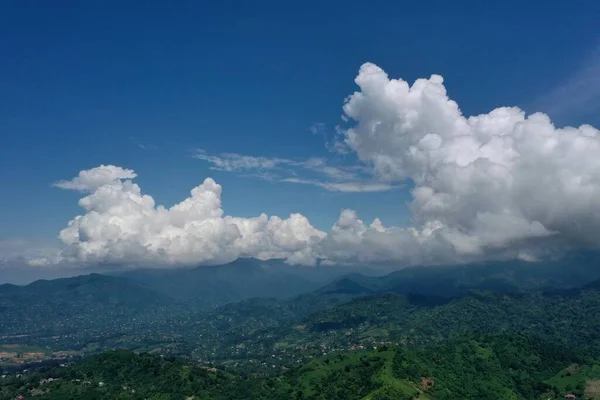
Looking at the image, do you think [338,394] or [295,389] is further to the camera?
[295,389]

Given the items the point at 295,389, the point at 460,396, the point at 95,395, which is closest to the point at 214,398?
the point at 295,389

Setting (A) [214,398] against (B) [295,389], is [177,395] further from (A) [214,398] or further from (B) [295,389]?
(B) [295,389]

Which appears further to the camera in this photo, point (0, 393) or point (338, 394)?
point (0, 393)

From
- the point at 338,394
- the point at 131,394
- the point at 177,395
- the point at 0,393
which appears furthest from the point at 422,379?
the point at 0,393

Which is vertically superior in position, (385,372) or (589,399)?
(385,372)

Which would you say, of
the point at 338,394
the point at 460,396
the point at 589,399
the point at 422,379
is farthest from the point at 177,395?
the point at 589,399

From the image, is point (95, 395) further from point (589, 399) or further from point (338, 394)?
point (589, 399)

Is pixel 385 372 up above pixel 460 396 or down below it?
above
